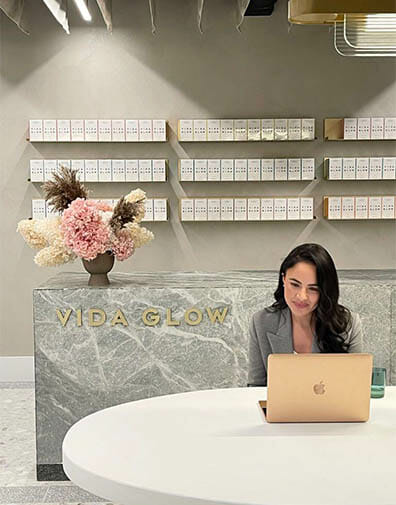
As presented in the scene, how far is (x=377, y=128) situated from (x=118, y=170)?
201 centimetres

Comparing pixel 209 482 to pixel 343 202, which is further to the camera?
pixel 343 202

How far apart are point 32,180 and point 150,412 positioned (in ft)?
12.8

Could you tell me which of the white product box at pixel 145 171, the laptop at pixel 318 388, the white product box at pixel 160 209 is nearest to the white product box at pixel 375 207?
the white product box at pixel 160 209

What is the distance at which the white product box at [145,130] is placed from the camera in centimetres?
606

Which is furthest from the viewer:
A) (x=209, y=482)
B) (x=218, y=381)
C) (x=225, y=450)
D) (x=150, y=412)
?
(x=218, y=381)

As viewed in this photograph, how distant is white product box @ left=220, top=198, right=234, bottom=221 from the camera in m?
6.13

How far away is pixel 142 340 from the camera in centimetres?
407

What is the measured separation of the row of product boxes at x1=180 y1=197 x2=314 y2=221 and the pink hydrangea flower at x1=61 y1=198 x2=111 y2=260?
2.26 m

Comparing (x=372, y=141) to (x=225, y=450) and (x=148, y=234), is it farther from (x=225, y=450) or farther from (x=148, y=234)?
(x=225, y=450)

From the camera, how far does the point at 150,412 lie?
2510mm

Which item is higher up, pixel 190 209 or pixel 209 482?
pixel 190 209

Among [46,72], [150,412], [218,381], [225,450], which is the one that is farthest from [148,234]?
[46,72]

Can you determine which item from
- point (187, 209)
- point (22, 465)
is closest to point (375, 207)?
point (187, 209)

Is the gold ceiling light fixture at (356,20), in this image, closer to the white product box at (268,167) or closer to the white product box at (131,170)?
the white product box at (268,167)
